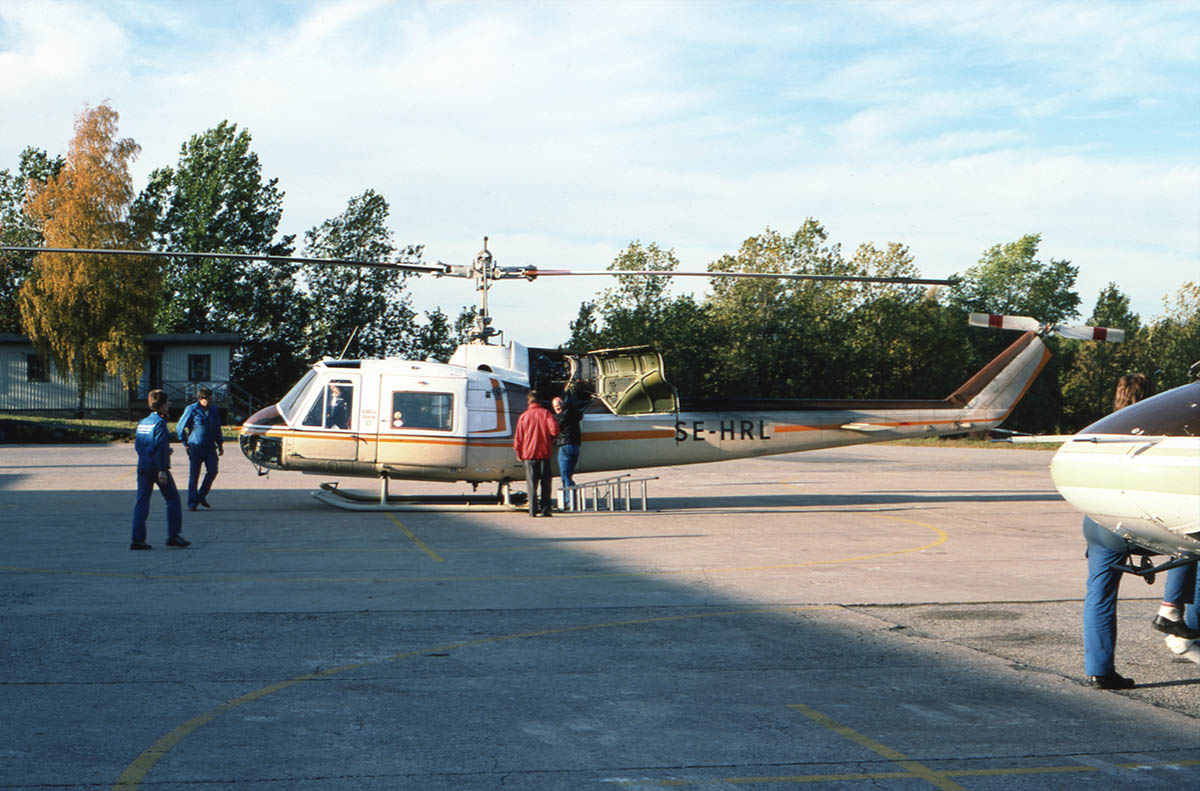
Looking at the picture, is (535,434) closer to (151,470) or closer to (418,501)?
(418,501)

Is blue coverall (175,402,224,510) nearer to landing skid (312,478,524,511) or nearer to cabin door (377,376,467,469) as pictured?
landing skid (312,478,524,511)

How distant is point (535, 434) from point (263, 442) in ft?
14.3

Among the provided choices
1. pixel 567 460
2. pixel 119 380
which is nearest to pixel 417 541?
pixel 567 460

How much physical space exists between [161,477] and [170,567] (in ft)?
4.91

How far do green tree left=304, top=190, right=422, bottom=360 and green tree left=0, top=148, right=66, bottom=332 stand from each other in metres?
15.0

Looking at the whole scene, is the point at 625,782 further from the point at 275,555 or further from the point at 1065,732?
the point at 275,555

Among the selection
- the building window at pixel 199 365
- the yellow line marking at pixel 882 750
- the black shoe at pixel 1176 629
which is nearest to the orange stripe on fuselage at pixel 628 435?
the black shoe at pixel 1176 629

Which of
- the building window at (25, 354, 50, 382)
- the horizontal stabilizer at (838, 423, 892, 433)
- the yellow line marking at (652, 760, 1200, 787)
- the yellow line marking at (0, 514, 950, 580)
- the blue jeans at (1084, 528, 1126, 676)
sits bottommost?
the yellow line marking at (0, 514, 950, 580)

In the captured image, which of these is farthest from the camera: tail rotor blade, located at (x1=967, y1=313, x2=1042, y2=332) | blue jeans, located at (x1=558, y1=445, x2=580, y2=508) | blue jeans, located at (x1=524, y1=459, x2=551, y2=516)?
blue jeans, located at (x1=558, y1=445, x2=580, y2=508)

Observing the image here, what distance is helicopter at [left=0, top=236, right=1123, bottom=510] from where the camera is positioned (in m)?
16.2

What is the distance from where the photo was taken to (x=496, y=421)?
1650 centimetres

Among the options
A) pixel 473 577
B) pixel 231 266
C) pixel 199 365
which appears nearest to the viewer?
pixel 473 577

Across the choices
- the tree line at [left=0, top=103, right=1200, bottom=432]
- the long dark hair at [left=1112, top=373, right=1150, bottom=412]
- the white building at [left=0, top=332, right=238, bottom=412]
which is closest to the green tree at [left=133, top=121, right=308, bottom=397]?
the tree line at [left=0, top=103, right=1200, bottom=432]

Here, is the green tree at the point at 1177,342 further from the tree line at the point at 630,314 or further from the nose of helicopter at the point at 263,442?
the nose of helicopter at the point at 263,442
